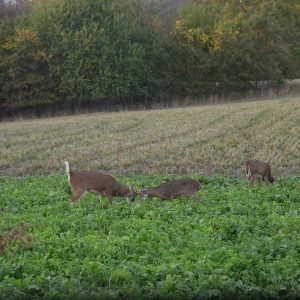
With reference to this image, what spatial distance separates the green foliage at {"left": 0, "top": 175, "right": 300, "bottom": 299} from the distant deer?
199 mm

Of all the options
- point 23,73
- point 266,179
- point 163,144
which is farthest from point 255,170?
point 23,73

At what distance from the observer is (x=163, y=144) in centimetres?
2498

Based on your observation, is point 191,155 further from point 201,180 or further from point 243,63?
point 243,63

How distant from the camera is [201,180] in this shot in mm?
16516

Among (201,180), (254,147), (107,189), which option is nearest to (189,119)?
(254,147)

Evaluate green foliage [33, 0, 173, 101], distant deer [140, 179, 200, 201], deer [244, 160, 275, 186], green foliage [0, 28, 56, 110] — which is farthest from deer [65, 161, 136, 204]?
green foliage [0, 28, 56, 110]

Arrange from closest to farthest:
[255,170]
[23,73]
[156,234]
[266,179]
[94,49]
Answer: [156,234]
[255,170]
[266,179]
[23,73]
[94,49]

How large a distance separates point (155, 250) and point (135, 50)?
44678 millimetres

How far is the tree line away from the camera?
1944 inches

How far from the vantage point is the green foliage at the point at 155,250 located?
273 inches

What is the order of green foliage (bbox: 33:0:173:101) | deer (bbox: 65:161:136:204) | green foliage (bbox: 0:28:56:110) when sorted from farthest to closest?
1. green foliage (bbox: 33:0:173:101)
2. green foliage (bbox: 0:28:56:110)
3. deer (bbox: 65:161:136:204)

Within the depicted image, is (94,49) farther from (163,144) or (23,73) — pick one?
(163,144)

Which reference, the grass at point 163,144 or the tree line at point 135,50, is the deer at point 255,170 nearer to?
the grass at point 163,144

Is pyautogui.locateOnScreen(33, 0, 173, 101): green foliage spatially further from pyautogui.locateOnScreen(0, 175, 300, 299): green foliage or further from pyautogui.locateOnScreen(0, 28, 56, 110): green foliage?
pyautogui.locateOnScreen(0, 175, 300, 299): green foliage
